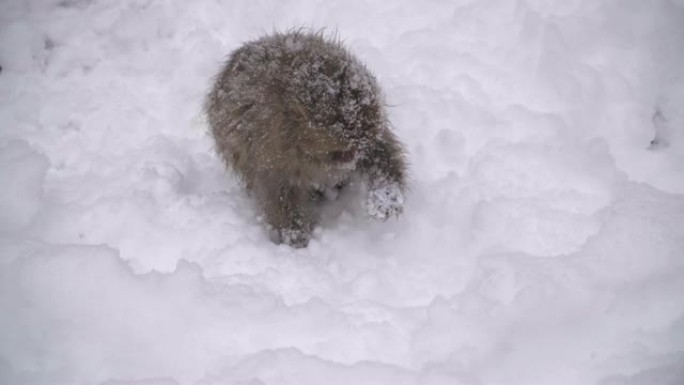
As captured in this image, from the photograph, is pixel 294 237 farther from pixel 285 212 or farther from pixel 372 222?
pixel 372 222

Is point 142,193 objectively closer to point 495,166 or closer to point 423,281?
point 423,281

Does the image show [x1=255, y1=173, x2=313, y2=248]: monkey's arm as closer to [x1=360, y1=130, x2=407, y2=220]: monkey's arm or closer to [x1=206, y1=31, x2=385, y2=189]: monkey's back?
[x1=206, y1=31, x2=385, y2=189]: monkey's back

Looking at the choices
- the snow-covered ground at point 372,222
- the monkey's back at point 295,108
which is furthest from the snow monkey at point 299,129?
the snow-covered ground at point 372,222

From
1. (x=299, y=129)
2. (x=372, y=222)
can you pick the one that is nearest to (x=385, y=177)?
(x=372, y=222)

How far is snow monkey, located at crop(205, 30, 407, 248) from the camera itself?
7.48 ft

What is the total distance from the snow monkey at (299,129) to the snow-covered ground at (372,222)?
0.68ft

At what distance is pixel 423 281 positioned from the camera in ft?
7.79

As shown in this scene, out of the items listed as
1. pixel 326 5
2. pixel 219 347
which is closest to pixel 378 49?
pixel 326 5

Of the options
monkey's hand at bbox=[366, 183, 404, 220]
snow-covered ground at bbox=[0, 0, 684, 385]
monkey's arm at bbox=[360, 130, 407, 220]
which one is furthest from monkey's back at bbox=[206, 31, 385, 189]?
snow-covered ground at bbox=[0, 0, 684, 385]

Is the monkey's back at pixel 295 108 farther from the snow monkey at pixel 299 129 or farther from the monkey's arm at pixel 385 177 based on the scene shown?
the monkey's arm at pixel 385 177

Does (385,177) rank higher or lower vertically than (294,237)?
higher

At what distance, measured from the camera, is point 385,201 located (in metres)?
2.51

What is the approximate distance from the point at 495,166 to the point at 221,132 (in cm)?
144

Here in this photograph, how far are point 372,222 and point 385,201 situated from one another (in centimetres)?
25
